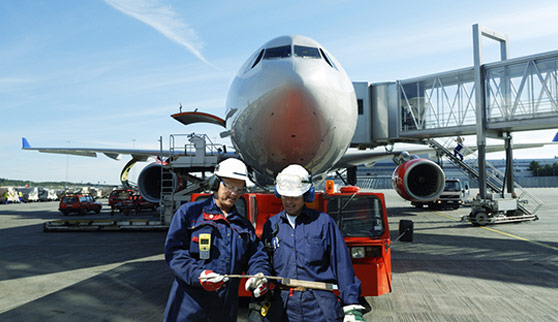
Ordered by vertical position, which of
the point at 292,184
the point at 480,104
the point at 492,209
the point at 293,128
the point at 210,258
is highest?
the point at 480,104

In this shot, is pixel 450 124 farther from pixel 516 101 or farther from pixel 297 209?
pixel 297 209

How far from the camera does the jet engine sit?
43.5 ft

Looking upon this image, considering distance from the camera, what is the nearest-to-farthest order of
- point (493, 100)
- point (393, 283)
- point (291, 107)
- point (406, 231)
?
point (406, 231)
point (291, 107)
point (393, 283)
point (493, 100)

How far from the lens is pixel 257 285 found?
222 centimetres

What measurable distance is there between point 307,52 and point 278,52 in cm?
43

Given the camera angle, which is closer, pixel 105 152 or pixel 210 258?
pixel 210 258

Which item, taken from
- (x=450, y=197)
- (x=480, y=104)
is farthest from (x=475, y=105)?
(x=450, y=197)

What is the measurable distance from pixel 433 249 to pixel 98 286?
652 cm

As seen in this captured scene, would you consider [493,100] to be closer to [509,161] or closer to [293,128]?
[509,161]

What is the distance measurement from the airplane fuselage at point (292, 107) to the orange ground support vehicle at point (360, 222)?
3.06 ft

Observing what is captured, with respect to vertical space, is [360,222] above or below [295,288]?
above

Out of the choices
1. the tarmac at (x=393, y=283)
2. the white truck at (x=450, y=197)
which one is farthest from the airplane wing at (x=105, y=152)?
the white truck at (x=450, y=197)

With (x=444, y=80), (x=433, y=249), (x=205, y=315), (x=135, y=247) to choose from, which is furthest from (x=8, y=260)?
(x=444, y=80)

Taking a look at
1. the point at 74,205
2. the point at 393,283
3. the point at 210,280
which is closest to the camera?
the point at 210,280
